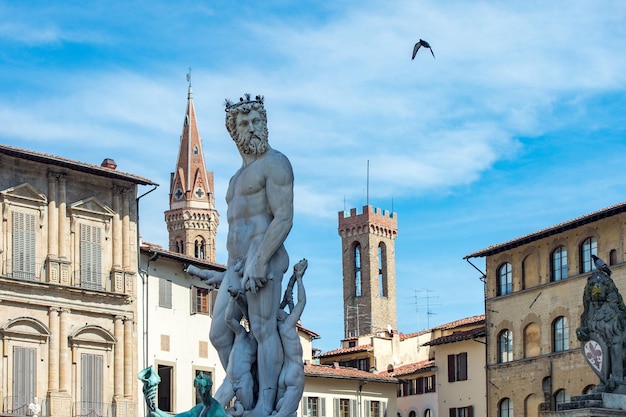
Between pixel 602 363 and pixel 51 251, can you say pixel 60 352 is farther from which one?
pixel 602 363

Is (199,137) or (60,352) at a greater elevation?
(199,137)

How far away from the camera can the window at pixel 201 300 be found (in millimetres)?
58656

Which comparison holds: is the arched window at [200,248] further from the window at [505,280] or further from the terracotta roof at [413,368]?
the window at [505,280]

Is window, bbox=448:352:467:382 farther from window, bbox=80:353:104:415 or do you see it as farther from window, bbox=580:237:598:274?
window, bbox=80:353:104:415

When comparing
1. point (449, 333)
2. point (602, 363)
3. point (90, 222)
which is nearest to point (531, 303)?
point (449, 333)

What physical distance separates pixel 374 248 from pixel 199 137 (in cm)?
2295

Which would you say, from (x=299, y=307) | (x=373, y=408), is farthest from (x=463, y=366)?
(x=299, y=307)

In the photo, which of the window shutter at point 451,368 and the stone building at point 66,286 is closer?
the stone building at point 66,286

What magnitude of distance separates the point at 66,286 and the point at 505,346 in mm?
26100

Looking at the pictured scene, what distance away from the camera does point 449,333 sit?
82.8 m

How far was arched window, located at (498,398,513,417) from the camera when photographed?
Result: 69.8m

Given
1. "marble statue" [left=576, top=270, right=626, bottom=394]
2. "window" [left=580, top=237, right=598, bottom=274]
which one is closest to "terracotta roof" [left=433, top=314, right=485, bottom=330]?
"window" [left=580, top=237, right=598, bottom=274]

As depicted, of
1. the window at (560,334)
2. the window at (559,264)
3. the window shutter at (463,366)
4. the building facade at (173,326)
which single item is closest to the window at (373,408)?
the window shutter at (463,366)

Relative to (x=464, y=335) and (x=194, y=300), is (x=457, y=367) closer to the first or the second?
(x=464, y=335)
